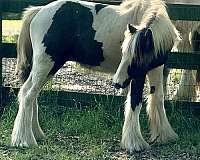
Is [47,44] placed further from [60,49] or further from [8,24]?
[8,24]

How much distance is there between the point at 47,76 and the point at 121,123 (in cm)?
111

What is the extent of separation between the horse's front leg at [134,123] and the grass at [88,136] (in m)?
0.09

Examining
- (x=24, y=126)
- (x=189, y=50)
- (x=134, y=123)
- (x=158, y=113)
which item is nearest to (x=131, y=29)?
(x=134, y=123)

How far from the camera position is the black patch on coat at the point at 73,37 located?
211 inches

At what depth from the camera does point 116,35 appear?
17.6ft

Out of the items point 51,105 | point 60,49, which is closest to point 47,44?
point 60,49

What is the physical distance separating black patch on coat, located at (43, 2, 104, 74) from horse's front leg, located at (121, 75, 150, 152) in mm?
537

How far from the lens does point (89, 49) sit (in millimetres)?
5418

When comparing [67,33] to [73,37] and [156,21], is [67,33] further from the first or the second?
[156,21]

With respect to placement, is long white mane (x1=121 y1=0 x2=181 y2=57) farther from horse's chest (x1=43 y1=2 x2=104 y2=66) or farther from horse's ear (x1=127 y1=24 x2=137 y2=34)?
horse's chest (x1=43 y1=2 x2=104 y2=66)

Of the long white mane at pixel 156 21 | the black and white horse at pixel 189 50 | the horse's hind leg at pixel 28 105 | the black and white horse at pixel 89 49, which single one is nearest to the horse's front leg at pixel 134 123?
the black and white horse at pixel 89 49

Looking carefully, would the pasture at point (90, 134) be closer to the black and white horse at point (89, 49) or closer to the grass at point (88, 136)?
the grass at point (88, 136)

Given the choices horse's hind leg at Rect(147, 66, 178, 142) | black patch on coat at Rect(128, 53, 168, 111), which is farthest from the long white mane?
horse's hind leg at Rect(147, 66, 178, 142)

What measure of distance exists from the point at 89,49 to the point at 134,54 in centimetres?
75
